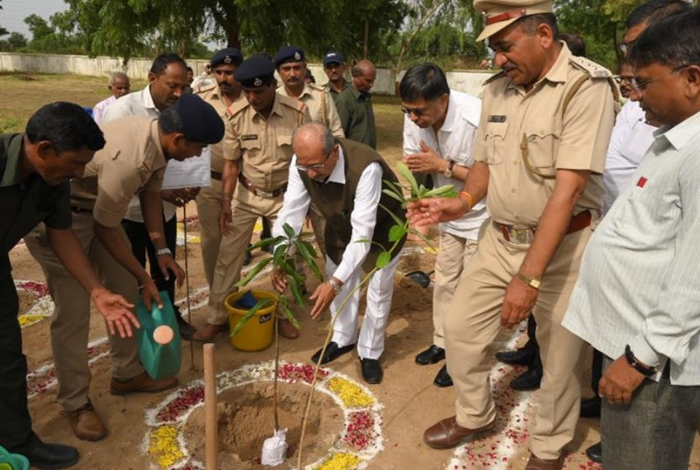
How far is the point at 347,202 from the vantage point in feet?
12.1

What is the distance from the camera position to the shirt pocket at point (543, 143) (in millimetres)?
2551

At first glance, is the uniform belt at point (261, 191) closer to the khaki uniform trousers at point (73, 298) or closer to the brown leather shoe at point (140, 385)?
the khaki uniform trousers at point (73, 298)

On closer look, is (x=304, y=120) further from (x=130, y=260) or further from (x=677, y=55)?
(x=677, y=55)

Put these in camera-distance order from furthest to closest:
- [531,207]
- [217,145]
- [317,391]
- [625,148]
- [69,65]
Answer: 1. [69,65]
2. [217,145]
3. [317,391]
4. [625,148]
5. [531,207]

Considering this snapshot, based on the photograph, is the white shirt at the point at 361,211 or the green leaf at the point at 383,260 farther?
the white shirt at the point at 361,211

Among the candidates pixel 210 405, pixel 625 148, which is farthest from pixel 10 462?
pixel 625 148

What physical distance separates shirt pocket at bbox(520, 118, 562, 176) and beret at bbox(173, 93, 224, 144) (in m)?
1.73

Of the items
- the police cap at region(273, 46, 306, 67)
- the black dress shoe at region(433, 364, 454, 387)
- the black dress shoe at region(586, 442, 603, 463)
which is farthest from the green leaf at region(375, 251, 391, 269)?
the police cap at region(273, 46, 306, 67)

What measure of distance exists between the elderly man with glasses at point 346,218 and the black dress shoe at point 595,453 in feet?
4.81

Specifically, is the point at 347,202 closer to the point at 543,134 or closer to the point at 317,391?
the point at 317,391

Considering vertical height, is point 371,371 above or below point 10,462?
below

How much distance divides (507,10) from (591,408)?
2.61m

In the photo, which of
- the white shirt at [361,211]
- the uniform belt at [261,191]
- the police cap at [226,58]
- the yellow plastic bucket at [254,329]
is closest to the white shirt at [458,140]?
the white shirt at [361,211]

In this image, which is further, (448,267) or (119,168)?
(448,267)
